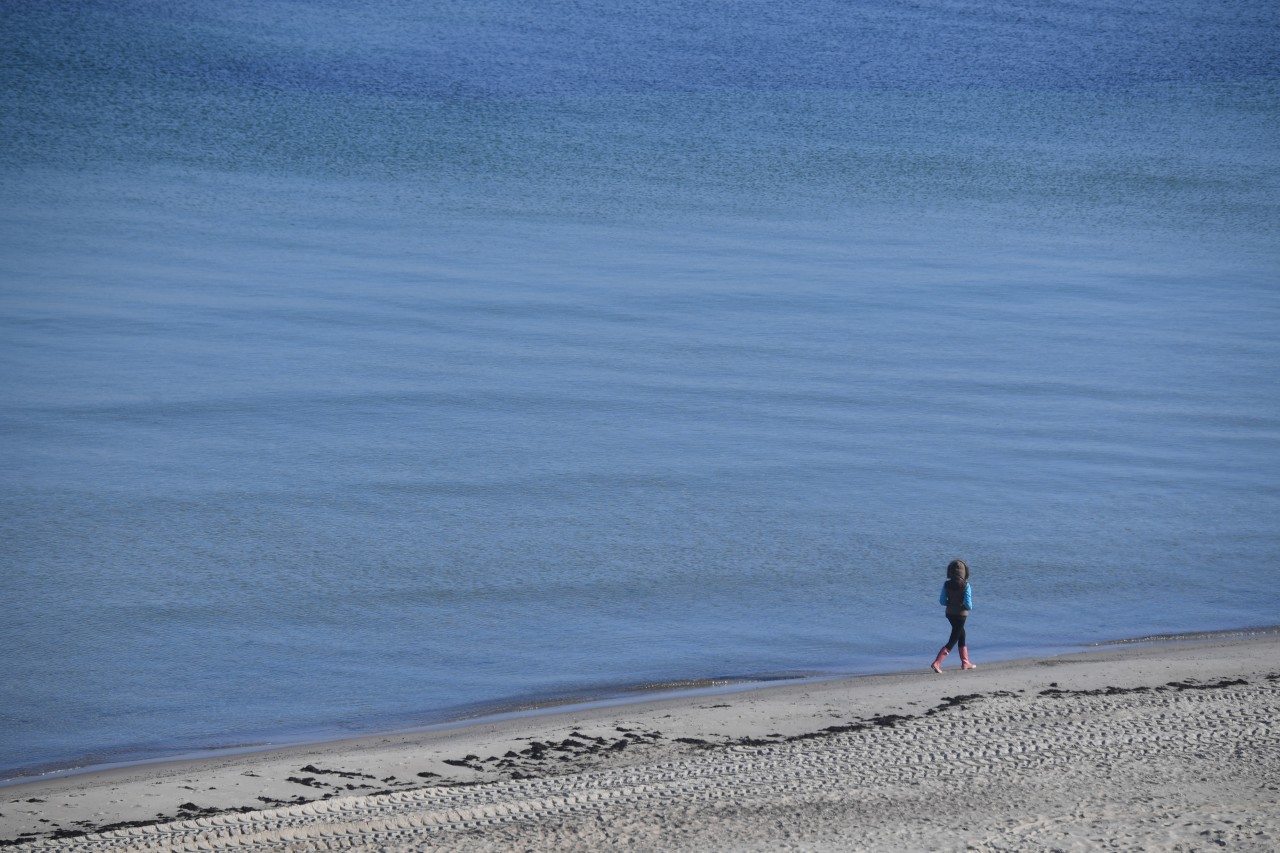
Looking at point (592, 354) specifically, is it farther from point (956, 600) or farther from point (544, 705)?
point (956, 600)

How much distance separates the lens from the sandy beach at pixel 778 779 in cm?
741

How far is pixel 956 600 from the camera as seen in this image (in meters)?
10.1

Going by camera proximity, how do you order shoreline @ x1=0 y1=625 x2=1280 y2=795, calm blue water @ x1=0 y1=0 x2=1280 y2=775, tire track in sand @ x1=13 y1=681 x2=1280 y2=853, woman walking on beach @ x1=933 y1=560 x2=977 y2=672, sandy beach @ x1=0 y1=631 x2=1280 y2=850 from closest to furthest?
sandy beach @ x1=0 y1=631 x2=1280 y2=850 → tire track in sand @ x1=13 y1=681 x2=1280 y2=853 → shoreline @ x1=0 y1=625 x2=1280 y2=795 → woman walking on beach @ x1=933 y1=560 x2=977 y2=672 → calm blue water @ x1=0 y1=0 x2=1280 y2=775

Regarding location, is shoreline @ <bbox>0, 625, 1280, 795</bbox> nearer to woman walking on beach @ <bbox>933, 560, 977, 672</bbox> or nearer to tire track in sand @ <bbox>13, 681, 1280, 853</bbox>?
woman walking on beach @ <bbox>933, 560, 977, 672</bbox>

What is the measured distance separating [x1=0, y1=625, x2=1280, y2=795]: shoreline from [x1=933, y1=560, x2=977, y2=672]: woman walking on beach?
0.43 m

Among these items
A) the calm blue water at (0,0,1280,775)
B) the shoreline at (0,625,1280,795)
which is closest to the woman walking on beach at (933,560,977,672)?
the shoreline at (0,625,1280,795)

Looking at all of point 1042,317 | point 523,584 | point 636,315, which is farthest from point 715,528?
point 1042,317

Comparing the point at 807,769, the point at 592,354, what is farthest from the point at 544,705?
the point at 592,354

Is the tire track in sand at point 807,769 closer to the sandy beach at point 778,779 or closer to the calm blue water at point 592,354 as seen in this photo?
the sandy beach at point 778,779

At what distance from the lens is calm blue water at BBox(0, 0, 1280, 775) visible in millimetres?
11391

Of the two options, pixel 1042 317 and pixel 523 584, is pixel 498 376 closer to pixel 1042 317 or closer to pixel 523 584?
pixel 523 584

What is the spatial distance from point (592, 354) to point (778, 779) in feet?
36.7

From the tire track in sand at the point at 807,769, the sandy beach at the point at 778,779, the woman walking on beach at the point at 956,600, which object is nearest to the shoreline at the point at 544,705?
the sandy beach at the point at 778,779

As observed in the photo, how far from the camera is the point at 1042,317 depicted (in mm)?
20922
